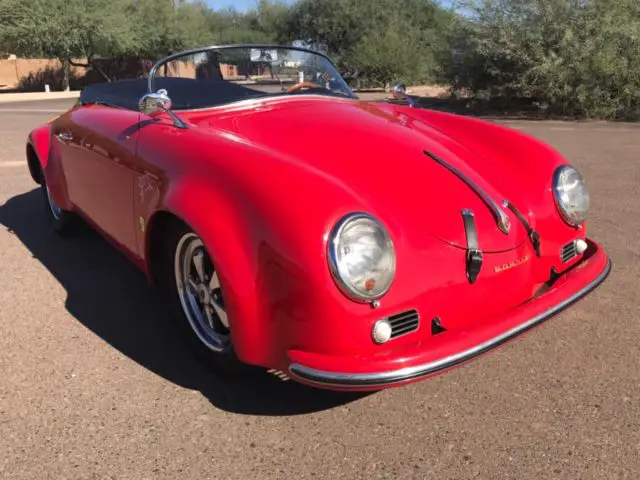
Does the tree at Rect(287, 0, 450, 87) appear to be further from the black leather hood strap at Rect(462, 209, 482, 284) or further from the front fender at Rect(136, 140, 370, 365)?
the front fender at Rect(136, 140, 370, 365)

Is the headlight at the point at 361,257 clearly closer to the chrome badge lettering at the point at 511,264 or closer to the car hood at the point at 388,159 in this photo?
the car hood at the point at 388,159

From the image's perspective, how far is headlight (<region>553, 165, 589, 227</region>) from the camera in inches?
106

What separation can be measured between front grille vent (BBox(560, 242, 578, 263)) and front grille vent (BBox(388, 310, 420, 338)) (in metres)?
0.95

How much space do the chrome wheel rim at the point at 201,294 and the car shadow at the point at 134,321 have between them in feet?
0.59

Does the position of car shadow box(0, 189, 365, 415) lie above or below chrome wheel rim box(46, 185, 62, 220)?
below

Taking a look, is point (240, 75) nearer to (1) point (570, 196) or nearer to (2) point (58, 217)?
(2) point (58, 217)

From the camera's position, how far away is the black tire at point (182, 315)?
244cm

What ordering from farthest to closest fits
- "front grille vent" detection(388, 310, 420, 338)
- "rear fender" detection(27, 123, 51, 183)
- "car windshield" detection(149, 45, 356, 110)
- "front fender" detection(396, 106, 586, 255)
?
"rear fender" detection(27, 123, 51, 183) → "car windshield" detection(149, 45, 356, 110) → "front fender" detection(396, 106, 586, 255) → "front grille vent" detection(388, 310, 420, 338)

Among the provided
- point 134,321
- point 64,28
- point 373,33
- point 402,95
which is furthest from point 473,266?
point 64,28

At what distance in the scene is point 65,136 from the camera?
382 cm

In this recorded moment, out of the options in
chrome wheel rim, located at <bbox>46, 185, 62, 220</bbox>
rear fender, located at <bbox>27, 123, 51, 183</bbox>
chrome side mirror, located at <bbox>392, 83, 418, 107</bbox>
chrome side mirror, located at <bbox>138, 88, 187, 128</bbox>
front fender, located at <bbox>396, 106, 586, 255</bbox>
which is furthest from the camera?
chrome wheel rim, located at <bbox>46, 185, 62, 220</bbox>

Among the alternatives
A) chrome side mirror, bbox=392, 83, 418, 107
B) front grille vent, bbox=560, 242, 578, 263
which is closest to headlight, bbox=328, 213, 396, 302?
front grille vent, bbox=560, 242, 578, 263

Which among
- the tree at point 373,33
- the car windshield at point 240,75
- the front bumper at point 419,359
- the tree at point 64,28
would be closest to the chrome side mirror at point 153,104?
the car windshield at point 240,75

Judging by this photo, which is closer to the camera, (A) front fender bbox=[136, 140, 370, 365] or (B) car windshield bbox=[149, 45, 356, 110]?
(A) front fender bbox=[136, 140, 370, 365]
